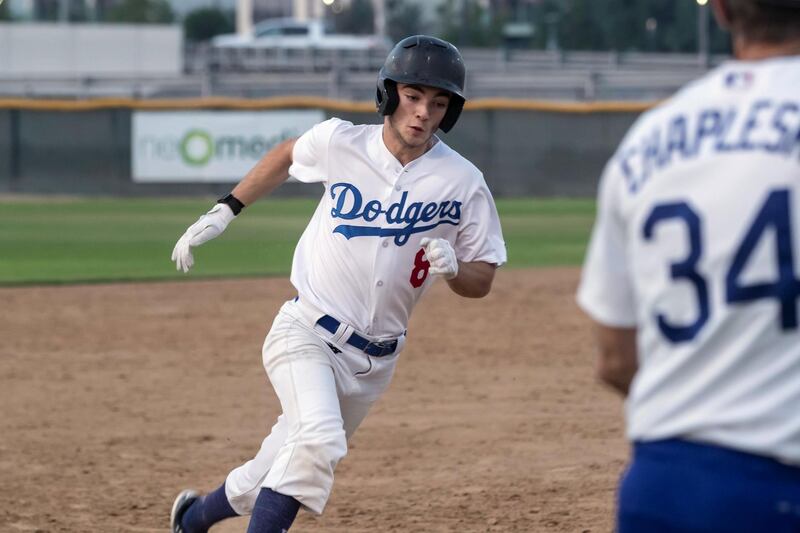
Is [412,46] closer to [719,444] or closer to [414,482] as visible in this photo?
[414,482]

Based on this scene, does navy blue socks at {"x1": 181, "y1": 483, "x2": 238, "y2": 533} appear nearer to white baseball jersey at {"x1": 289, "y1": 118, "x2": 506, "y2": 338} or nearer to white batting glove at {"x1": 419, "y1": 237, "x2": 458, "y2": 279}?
white baseball jersey at {"x1": 289, "y1": 118, "x2": 506, "y2": 338}

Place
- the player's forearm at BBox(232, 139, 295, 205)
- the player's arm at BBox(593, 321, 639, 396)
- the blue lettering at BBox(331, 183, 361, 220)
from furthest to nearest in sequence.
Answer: the player's forearm at BBox(232, 139, 295, 205)
the blue lettering at BBox(331, 183, 361, 220)
the player's arm at BBox(593, 321, 639, 396)

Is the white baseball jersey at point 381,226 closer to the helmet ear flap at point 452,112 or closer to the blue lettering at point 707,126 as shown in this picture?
the helmet ear flap at point 452,112

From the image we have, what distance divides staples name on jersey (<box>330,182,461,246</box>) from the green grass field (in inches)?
356

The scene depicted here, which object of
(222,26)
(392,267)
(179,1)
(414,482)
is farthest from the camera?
(179,1)

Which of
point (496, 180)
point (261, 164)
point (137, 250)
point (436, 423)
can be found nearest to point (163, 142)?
point (496, 180)

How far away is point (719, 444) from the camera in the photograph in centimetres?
220

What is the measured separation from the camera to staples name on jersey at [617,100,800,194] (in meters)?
2.16

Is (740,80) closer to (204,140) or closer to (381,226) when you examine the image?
(381,226)

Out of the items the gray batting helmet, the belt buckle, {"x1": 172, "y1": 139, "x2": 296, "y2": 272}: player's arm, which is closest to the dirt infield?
the belt buckle

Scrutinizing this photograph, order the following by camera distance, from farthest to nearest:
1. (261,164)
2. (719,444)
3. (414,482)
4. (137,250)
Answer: (137,250)
(414,482)
(261,164)
(719,444)

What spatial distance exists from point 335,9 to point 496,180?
143ft

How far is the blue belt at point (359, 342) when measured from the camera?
14.9 ft

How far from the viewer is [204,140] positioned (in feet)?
78.3
